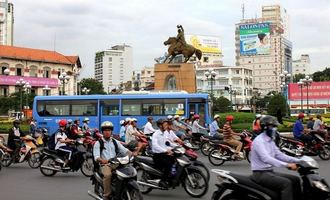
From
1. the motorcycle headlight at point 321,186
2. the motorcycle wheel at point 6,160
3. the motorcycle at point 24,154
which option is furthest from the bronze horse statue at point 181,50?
the motorcycle headlight at point 321,186

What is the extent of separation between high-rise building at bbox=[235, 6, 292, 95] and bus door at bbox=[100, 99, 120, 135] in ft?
315

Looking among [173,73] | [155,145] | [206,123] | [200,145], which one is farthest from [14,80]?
[155,145]

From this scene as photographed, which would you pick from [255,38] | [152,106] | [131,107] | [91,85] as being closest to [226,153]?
[152,106]

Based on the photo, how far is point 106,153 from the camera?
696 cm

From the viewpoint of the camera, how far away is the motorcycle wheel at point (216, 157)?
43.2 ft

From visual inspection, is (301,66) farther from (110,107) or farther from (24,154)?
(24,154)

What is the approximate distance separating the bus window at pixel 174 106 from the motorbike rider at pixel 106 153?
15917 mm

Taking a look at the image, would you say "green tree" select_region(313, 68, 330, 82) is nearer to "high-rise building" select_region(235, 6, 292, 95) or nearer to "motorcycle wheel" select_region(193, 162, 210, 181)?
"high-rise building" select_region(235, 6, 292, 95)

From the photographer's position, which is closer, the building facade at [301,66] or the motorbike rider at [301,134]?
the motorbike rider at [301,134]

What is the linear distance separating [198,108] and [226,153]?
9.58m

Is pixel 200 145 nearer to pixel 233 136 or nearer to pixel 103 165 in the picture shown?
pixel 233 136

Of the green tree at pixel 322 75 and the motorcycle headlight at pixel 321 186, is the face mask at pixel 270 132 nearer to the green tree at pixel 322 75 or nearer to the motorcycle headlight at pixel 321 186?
the motorcycle headlight at pixel 321 186

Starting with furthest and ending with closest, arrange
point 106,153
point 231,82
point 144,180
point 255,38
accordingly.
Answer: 1. point 255,38
2. point 231,82
3. point 144,180
4. point 106,153

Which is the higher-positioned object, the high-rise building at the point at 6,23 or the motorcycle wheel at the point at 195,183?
the high-rise building at the point at 6,23
